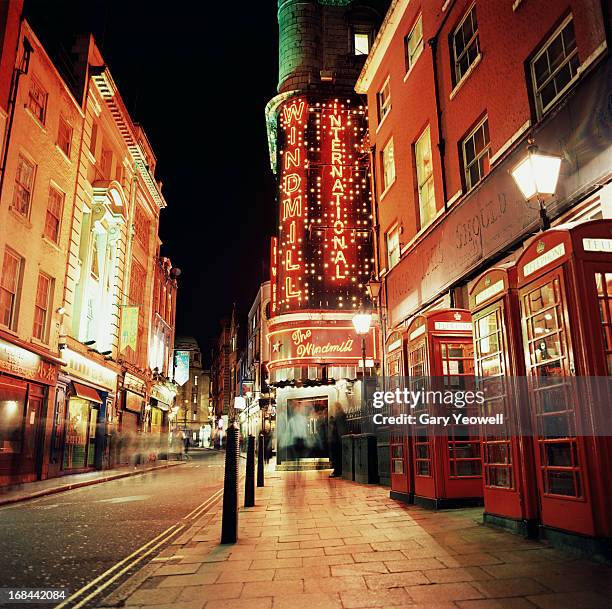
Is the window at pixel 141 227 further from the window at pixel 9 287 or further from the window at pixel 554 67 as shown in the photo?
the window at pixel 554 67

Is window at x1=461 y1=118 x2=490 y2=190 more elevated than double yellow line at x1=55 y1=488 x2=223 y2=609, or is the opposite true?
window at x1=461 y1=118 x2=490 y2=190

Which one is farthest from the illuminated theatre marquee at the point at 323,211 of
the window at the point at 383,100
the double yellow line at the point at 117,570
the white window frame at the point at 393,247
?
the double yellow line at the point at 117,570

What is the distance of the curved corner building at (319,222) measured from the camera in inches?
866

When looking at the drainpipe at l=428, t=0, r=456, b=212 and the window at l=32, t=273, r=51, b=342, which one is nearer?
the drainpipe at l=428, t=0, r=456, b=212

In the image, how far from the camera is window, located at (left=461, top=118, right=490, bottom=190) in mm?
11180

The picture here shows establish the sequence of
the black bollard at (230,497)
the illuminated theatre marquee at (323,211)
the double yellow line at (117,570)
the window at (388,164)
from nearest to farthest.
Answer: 1. the double yellow line at (117,570)
2. the black bollard at (230,497)
3. the window at (388,164)
4. the illuminated theatre marquee at (323,211)

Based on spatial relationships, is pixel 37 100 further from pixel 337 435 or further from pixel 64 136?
pixel 337 435

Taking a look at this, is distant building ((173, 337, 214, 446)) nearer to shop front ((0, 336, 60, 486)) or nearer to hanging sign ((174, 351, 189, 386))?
hanging sign ((174, 351, 189, 386))

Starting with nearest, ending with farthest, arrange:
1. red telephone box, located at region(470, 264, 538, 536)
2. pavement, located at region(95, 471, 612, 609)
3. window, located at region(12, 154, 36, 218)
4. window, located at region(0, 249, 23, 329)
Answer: pavement, located at region(95, 471, 612, 609) < red telephone box, located at region(470, 264, 538, 536) < window, located at region(0, 249, 23, 329) < window, located at region(12, 154, 36, 218)

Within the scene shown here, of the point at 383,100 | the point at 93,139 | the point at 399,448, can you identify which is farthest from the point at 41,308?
the point at 383,100

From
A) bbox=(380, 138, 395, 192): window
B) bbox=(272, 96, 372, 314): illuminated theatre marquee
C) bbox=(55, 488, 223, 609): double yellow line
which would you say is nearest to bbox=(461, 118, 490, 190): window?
bbox=(380, 138, 395, 192): window

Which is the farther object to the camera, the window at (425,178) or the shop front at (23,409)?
the shop front at (23,409)

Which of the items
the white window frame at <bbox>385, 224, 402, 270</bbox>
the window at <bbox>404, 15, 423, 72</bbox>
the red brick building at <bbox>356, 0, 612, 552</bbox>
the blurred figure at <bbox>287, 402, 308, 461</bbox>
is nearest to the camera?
the red brick building at <bbox>356, 0, 612, 552</bbox>

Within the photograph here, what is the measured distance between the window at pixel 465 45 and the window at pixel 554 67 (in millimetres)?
2630
